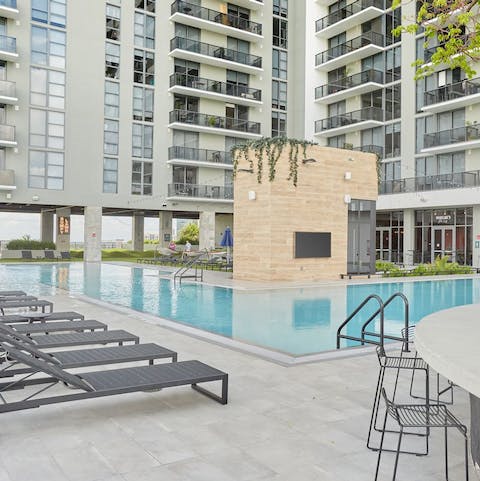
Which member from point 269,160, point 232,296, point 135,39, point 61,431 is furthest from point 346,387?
point 135,39

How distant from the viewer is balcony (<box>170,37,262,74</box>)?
39.6m

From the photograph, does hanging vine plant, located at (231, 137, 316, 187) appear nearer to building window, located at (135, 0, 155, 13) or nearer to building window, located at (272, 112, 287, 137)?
building window, located at (135, 0, 155, 13)

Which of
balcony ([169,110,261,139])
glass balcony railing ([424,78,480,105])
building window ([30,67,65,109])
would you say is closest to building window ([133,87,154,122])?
balcony ([169,110,261,139])

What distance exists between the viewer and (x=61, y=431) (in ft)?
13.7

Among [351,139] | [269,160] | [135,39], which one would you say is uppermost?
[135,39]

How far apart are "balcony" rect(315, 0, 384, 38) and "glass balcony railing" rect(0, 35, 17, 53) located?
22.2 m

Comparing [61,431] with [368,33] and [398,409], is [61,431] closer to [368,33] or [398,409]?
[398,409]

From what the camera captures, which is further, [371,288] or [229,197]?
[229,197]

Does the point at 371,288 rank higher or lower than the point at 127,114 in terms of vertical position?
lower

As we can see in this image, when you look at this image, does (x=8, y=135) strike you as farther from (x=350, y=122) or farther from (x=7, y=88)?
(x=350, y=122)

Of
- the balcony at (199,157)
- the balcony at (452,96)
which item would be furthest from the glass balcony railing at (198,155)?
A: the balcony at (452,96)

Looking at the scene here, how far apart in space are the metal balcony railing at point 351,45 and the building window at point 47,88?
64.2 ft

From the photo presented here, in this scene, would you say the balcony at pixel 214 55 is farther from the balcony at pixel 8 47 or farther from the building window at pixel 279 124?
the balcony at pixel 8 47

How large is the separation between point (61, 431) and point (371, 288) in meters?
A: 15.9
